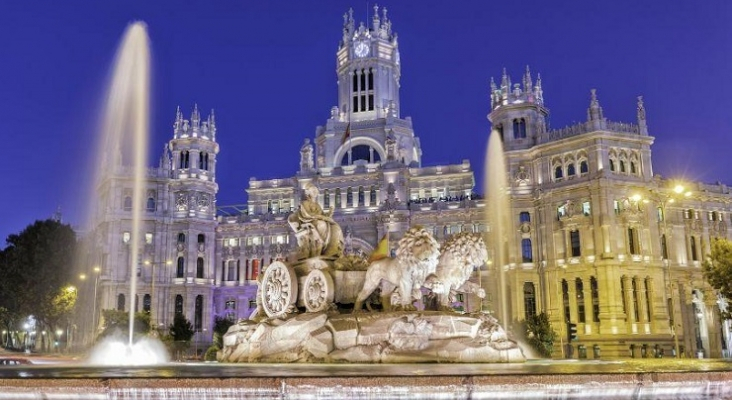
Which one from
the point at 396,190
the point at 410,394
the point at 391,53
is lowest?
the point at 410,394

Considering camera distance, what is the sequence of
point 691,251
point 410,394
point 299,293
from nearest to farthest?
1. point 410,394
2. point 299,293
3. point 691,251

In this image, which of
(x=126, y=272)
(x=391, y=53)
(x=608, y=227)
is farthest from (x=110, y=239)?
(x=608, y=227)

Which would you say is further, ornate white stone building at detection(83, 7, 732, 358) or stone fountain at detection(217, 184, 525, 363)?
ornate white stone building at detection(83, 7, 732, 358)

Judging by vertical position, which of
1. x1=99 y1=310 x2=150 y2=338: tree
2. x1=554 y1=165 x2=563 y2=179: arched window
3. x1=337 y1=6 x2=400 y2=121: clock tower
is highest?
x1=337 y1=6 x2=400 y2=121: clock tower

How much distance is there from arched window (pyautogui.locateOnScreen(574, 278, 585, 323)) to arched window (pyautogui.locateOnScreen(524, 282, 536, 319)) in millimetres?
4368

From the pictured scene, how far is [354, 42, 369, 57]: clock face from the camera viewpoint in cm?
9712

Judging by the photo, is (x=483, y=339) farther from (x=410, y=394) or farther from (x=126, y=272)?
(x=126, y=272)

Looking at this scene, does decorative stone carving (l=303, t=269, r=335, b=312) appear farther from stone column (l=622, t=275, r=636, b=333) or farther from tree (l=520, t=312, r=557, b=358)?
stone column (l=622, t=275, r=636, b=333)

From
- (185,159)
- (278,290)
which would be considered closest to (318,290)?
(278,290)

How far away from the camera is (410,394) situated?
9133 mm

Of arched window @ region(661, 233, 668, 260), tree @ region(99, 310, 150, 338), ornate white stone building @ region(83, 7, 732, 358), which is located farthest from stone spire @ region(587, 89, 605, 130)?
tree @ region(99, 310, 150, 338)

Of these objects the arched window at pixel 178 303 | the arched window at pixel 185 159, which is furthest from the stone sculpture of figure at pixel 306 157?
the arched window at pixel 178 303

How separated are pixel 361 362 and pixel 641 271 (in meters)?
51.5

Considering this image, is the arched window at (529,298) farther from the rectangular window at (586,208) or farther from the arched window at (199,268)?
the arched window at (199,268)
